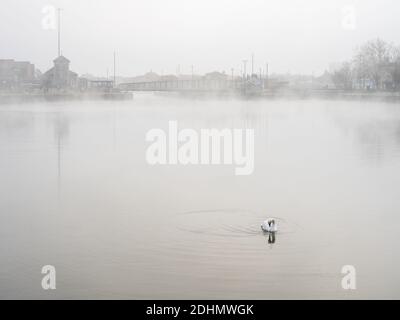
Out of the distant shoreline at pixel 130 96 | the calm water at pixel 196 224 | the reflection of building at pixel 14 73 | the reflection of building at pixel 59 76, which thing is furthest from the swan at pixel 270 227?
the reflection of building at pixel 14 73

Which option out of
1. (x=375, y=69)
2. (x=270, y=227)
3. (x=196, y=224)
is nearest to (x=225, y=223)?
(x=196, y=224)

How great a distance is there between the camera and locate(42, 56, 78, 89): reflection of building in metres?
94.0

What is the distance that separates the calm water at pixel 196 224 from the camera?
12.7 m

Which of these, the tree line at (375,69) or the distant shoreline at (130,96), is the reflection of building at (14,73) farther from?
the tree line at (375,69)

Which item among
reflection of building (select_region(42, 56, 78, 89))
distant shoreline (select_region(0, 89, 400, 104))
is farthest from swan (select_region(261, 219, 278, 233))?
reflection of building (select_region(42, 56, 78, 89))

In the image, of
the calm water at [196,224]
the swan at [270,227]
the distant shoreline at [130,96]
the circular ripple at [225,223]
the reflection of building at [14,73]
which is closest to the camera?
the calm water at [196,224]

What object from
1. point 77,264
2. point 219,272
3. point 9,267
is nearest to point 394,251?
point 219,272

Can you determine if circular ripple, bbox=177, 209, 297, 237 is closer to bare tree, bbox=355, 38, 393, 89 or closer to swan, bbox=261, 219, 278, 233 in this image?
swan, bbox=261, 219, 278, 233

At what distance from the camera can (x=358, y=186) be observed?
2292 cm

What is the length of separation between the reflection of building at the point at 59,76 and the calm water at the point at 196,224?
204ft

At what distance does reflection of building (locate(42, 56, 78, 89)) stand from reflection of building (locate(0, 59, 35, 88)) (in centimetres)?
715

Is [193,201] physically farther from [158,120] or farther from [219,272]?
[158,120]

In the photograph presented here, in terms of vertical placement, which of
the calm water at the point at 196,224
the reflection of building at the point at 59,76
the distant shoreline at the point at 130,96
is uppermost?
the reflection of building at the point at 59,76
